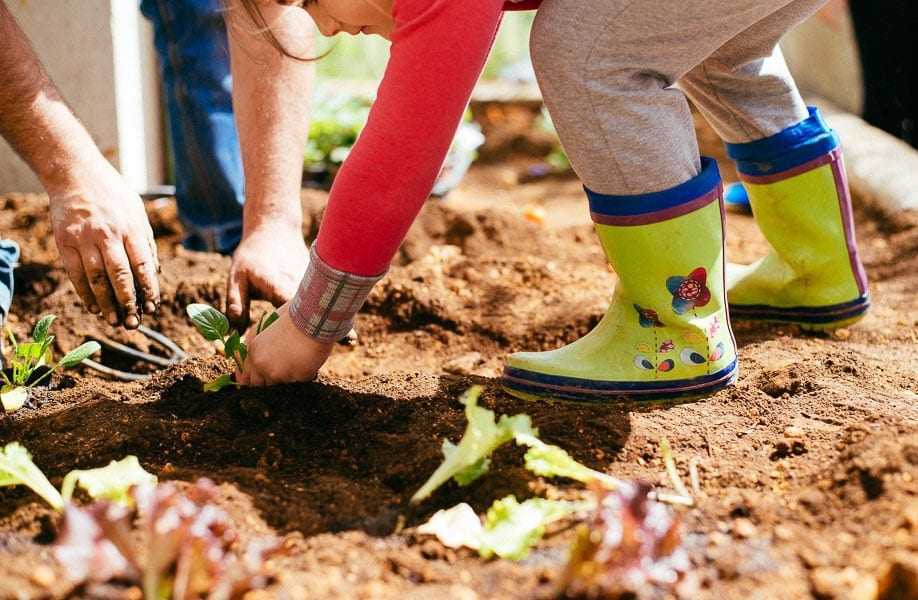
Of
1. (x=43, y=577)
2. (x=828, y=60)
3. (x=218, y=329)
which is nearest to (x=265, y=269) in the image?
(x=218, y=329)

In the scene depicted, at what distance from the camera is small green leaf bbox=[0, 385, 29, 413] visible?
6.22 ft

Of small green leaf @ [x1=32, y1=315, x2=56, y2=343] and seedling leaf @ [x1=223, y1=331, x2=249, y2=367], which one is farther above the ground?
seedling leaf @ [x1=223, y1=331, x2=249, y2=367]

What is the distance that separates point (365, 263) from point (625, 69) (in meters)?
0.54

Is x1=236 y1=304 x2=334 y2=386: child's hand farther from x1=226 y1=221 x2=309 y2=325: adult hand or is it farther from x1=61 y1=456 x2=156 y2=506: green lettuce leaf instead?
x1=61 y1=456 x2=156 y2=506: green lettuce leaf

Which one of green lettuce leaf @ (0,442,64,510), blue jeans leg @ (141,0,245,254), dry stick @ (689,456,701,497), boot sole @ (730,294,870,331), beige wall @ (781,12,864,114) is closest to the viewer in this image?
green lettuce leaf @ (0,442,64,510)

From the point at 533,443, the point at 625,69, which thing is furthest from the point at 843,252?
the point at 533,443

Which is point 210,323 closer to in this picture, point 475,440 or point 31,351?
point 31,351

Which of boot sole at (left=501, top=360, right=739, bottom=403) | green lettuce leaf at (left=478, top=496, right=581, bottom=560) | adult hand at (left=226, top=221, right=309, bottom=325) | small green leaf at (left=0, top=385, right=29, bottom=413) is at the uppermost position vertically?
green lettuce leaf at (left=478, top=496, right=581, bottom=560)

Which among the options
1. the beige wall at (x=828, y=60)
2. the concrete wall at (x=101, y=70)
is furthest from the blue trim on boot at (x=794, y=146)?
the beige wall at (x=828, y=60)

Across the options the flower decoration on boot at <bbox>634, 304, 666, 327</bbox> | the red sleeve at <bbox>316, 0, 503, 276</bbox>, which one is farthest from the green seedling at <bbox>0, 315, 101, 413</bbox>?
the flower decoration on boot at <bbox>634, 304, 666, 327</bbox>

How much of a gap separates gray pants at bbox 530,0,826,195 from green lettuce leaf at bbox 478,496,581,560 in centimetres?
63

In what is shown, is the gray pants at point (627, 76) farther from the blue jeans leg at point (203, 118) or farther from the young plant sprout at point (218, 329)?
the blue jeans leg at point (203, 118)

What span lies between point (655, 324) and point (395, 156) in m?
0.62

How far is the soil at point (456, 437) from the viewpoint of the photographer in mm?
1331
